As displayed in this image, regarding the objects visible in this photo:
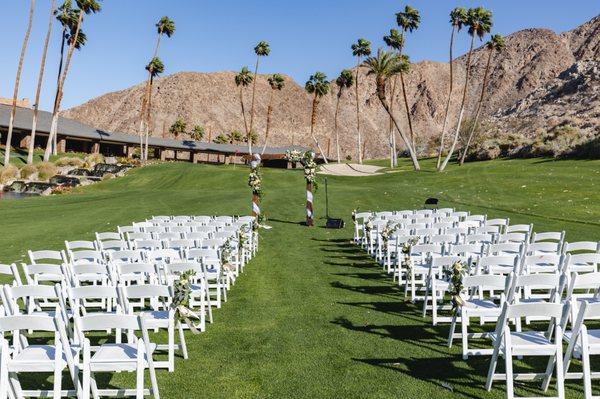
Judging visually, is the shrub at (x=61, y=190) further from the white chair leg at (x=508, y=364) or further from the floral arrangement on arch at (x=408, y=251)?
the white chair leg at (x=508, y=364)

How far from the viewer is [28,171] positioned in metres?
53.2

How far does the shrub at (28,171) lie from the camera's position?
52841 mm

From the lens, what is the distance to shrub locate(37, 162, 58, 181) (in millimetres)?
53094

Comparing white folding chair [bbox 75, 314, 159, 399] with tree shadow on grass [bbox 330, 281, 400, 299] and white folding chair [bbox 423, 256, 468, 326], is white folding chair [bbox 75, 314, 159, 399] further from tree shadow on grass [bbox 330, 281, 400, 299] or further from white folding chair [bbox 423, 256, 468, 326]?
tree shadow on grass [bbox 330, 281, 400, 299]

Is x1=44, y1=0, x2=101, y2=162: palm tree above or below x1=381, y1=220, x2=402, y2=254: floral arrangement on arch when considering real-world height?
above

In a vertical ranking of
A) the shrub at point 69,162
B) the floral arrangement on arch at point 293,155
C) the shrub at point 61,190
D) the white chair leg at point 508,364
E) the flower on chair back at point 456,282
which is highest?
the floral arrangement on arch at point 293,155

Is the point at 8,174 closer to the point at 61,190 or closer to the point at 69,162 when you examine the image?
the point at 69,162

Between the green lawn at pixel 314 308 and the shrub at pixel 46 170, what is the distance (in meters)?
20.7

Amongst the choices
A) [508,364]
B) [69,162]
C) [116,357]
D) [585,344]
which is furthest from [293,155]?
[69,162]

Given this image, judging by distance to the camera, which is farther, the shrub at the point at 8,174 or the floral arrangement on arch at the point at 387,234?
the shrub at the point at 8,174

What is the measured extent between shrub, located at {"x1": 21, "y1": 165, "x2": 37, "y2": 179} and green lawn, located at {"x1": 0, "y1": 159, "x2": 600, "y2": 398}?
2110 centimetres

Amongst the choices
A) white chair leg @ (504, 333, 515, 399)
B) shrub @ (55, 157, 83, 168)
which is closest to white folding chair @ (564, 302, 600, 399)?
white chair leg @ (504, 333, 515, 399)

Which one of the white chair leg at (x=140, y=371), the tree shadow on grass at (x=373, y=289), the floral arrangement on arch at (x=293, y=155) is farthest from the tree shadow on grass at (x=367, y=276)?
the floral arrangement on arch at (x=293, y=155)

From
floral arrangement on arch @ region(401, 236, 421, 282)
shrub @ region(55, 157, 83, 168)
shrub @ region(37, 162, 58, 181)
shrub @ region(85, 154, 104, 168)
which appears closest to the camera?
floral arrangement on arch @ region(401, 236, 421, 282)
